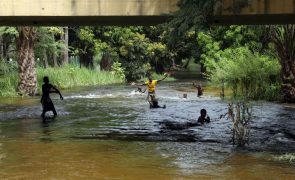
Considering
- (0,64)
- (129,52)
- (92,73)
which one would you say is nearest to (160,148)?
(0,64)

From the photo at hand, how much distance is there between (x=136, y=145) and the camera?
513 inches

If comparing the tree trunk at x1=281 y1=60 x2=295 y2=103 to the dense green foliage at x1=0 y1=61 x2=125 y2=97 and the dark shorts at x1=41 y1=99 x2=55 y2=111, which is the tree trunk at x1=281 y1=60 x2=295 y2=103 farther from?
the dense green foliage at x1=0 y1=61 x2=125 y2=97

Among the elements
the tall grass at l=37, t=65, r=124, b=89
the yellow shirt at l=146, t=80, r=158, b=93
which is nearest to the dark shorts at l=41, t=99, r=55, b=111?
the yellow shirt at l=146, t=80, r=158, b=93

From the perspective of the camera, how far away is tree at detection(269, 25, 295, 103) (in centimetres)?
2411

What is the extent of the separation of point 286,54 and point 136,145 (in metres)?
13.6

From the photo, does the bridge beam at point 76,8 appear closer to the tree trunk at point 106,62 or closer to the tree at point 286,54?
the tree at point 286,54

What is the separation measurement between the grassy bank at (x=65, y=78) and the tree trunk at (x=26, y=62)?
0.74 metres

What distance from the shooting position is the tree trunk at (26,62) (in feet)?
94.1

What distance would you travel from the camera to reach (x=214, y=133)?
51.1 ft

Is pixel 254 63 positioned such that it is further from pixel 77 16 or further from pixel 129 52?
pixel 129 52

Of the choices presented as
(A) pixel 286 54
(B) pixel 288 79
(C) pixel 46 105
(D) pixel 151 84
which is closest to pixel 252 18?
(C) pixel 46 105

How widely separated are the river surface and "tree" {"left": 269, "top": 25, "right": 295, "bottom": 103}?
6.48 ft

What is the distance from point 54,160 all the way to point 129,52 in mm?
37229

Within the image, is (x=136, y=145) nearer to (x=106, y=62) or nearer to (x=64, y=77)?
(x=64, y=77)
